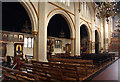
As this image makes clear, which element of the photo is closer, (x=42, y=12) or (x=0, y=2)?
(x=0, y=2)

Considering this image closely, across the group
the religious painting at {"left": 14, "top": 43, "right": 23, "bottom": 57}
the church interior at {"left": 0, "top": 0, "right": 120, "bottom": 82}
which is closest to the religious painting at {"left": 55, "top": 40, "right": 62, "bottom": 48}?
the church interior at {"left": 0, "top": 0, "right": 120, "bottom": 82}

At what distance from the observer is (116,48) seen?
27.4 meters

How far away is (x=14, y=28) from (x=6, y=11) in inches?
155

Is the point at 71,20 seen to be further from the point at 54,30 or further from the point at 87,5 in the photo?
the point at 87,5

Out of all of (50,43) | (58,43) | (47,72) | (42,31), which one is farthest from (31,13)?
(58,43)

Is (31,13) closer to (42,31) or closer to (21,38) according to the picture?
(42,31)

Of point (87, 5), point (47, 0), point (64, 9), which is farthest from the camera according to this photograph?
point (87, 5)

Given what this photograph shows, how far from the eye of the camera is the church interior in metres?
5.26

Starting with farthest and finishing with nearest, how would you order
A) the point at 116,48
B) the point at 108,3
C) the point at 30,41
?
the point at 116,48
the point at 30,41
the point at 108,3

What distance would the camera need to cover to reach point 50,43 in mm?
19453

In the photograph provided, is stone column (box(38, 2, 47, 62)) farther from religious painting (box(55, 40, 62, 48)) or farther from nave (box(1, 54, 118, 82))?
religious painting (box(55, 40, 62, 48))

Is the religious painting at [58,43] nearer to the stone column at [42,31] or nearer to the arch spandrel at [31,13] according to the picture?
the stone column at [42,31]

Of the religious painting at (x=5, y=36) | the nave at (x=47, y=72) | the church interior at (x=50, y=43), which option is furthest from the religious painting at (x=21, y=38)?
the nave at (x=47, y=72)

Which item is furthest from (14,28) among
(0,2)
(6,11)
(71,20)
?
(71,20)
